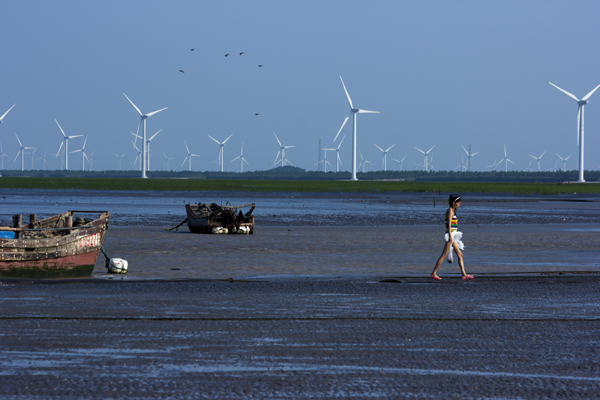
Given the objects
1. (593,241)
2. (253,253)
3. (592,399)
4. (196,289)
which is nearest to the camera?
(592,399)

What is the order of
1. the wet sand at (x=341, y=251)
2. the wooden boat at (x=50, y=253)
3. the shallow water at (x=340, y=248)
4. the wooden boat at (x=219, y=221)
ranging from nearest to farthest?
the wooden boat at (x=50, y=253) → the wet sand at (x=341, y=251) → the shallow water at (x=340, y=248) → the wooden boat at (x=219, y=221)

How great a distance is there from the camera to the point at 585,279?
66.4 feet

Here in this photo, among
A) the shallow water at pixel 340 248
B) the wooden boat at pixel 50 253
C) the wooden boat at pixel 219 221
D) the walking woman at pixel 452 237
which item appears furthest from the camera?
the wooden boat at pixel 219 221

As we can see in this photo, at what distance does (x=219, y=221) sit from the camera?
129 feet

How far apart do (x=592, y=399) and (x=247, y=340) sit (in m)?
5.18

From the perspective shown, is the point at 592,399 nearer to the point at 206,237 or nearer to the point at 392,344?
the point at 392,344

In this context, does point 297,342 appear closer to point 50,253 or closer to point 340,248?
point 50,253

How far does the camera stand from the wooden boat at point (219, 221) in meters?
38.4

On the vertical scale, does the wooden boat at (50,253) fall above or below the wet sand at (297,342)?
above

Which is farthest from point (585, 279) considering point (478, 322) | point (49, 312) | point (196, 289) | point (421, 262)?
point (49, 312)

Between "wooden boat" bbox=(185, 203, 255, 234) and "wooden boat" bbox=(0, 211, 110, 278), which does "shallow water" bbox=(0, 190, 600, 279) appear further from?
"wooden boat" bbox=(0, 211, 110, 278)

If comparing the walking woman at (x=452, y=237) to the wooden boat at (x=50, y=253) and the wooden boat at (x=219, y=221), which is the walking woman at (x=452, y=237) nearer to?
the wooden boat at (x=50, y=253)

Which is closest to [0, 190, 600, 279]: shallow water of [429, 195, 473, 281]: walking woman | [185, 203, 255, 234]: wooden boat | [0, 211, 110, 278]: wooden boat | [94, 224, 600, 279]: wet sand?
[94, 224, 600, 279]: wet sand

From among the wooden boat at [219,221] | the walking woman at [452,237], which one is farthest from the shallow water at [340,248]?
the walking woman at [452,237]
